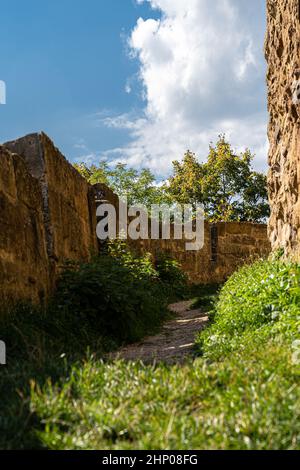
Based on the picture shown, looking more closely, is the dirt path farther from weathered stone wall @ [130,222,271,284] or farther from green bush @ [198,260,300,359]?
weathered stone wall @ [130,222,271,284]

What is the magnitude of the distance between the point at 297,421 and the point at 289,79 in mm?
4413

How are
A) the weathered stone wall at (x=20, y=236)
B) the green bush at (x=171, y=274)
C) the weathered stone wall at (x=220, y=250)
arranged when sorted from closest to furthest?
the weathered stone wall at (x=20, y=236)
the green bush at (x=171, y=274)
the weathered stone wall at (x=220, y=250)

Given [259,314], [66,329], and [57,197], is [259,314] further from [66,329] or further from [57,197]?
[57,197]

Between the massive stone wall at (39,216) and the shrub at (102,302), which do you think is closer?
the massive stone wall at (39,216)

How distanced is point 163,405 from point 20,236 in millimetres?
3180

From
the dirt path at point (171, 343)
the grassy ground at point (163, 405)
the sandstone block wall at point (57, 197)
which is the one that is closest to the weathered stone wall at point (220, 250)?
the dirt path at point (171, 343)

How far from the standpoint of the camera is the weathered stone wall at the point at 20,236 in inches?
191

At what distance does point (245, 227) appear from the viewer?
1438cm

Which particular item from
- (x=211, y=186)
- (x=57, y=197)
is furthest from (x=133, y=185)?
(x=57, y=197)

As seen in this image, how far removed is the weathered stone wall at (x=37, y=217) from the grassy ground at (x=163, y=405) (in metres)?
1.82

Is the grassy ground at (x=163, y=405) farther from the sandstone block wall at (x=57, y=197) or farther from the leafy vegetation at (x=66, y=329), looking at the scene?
the sandstone block wall at (x=57, y=197)

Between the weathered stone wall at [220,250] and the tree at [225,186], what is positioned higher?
the tree at [225,186]

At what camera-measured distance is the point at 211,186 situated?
24.6 m

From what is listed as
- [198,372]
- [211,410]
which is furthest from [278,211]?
[211,410]
